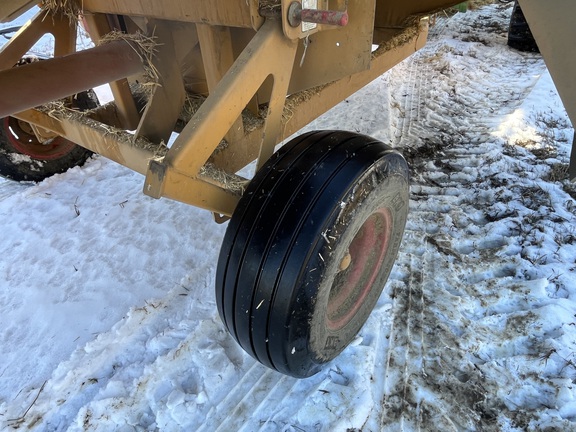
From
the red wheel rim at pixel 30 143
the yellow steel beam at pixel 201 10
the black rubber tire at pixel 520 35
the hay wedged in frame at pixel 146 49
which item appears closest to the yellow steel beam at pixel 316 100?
the hay wedged in frame at pixel 146 49

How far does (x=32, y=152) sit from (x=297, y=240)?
3.23 metres

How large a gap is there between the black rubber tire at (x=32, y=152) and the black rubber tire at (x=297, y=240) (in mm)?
2554

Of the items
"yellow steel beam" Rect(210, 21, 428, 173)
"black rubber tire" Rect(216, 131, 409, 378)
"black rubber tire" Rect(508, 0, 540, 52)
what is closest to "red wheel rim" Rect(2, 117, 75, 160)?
"yellow steel beam" Rect(210, 21, 428, 173)

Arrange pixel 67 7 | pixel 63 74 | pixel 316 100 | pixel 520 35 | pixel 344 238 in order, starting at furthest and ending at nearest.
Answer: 1. pixel 520 35
2. pixel 316 100
3. pixel 67 7
4. pixel 63 74
5. pixel 344 238

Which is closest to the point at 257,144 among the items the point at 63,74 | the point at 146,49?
the point at 146,49

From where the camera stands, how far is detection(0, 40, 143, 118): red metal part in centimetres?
202

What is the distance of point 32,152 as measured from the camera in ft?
12.6

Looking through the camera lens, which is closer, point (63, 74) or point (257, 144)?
point (63, 74)

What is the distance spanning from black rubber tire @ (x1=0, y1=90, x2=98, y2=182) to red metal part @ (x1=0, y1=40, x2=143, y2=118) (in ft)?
4.63

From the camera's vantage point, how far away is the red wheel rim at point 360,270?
2219 millimetres

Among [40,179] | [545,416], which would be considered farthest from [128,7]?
[545,416]

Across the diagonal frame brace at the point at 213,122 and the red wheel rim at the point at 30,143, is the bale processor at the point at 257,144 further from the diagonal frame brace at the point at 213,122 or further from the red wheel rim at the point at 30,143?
the red wheel rim at the point at 30,143

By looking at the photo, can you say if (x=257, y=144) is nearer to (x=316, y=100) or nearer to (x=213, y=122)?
(x=316, y=100)

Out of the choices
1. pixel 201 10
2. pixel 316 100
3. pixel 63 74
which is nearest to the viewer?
pixel 201 10
